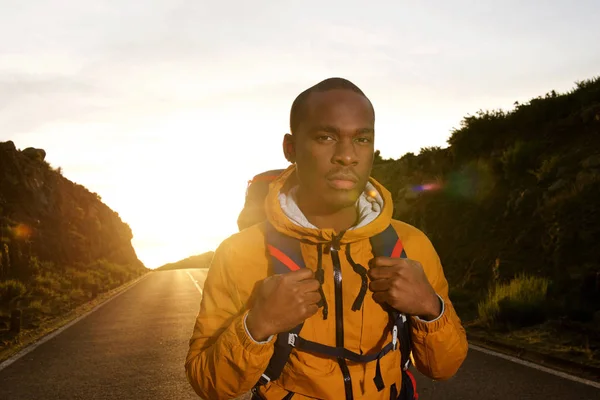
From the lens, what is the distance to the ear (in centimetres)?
191

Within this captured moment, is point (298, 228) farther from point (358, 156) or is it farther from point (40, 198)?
point (40, 198)

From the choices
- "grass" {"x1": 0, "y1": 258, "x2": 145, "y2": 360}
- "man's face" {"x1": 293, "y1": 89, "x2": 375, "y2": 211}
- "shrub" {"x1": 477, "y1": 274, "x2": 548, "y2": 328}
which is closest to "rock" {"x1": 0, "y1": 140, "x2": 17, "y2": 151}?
"grass" {"x1": 0, "y1": 258, "x2": 145, "y2": 360}

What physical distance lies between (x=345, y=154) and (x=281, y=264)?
1.25 ft

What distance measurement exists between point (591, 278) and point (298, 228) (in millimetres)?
9438

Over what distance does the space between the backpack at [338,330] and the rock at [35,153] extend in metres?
33.7

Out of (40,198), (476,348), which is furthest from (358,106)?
Result: (40,198)

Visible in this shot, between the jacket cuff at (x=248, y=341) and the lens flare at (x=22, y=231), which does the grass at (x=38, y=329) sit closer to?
the lens flare at (x=22, y=231)

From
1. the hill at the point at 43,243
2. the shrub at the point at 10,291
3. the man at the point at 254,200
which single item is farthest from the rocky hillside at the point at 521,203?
the shrub at the point at 10,291

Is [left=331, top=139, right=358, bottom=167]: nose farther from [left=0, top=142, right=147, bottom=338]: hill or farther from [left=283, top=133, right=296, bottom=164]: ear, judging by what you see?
[left=0, top=142, right=147, bottom=338]: hill

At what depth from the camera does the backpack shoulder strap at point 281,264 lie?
1.60 metres

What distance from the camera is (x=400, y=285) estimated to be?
1.55 m

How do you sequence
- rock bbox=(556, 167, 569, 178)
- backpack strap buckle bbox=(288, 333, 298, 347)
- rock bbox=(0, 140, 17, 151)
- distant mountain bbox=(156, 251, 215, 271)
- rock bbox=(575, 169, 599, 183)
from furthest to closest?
distant mountain bbox=(156, 251, 215, 271), rock bbox=(0, 140, 17, 151), rock bbox=(556, 167, 569, 178), rock bbox=(575, 169, 599, 183), backpack strap buckle bbox=(288, 333, 298, 347)

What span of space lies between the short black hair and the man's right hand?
21.4 inches

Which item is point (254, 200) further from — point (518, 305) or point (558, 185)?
point (558, 185)
